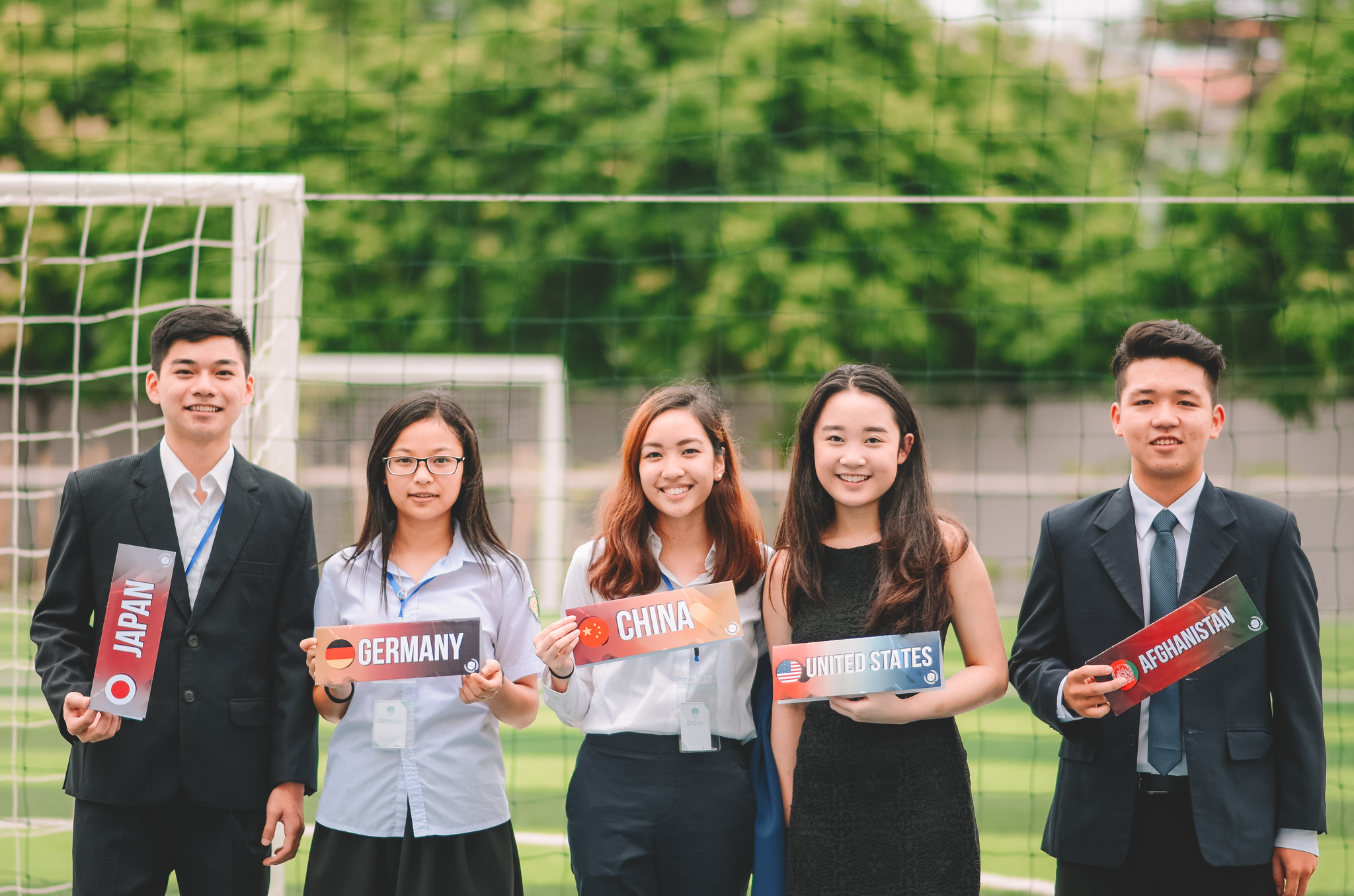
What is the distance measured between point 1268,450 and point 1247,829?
41.7ft

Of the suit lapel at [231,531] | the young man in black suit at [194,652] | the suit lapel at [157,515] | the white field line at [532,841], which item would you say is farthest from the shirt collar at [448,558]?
the white field line at [532,841]

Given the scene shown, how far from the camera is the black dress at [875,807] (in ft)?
7.39

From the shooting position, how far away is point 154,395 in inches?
101

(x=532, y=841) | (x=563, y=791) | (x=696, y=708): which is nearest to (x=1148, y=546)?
(x=696, y=708)

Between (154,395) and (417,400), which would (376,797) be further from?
(154,395)

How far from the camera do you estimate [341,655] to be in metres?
2.28

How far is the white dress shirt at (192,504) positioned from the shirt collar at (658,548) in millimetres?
943

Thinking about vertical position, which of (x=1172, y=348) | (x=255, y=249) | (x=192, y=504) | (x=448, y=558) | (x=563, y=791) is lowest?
(x=563, y=791)

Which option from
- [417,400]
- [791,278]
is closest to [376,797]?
[417,400]

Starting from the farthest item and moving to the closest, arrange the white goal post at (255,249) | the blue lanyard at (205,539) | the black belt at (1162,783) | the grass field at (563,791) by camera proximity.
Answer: the grass field at (563,791) < the white goal post at (255,249) < the blue lanyard at (205,539) < the black belt at (1162,783)

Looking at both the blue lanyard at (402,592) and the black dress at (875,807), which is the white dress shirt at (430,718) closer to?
the blue lanyard at (402,592)

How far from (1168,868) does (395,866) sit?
1.55m

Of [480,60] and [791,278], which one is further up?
[480,60]

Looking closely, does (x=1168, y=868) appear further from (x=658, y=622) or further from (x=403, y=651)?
(x=403, y=651)
